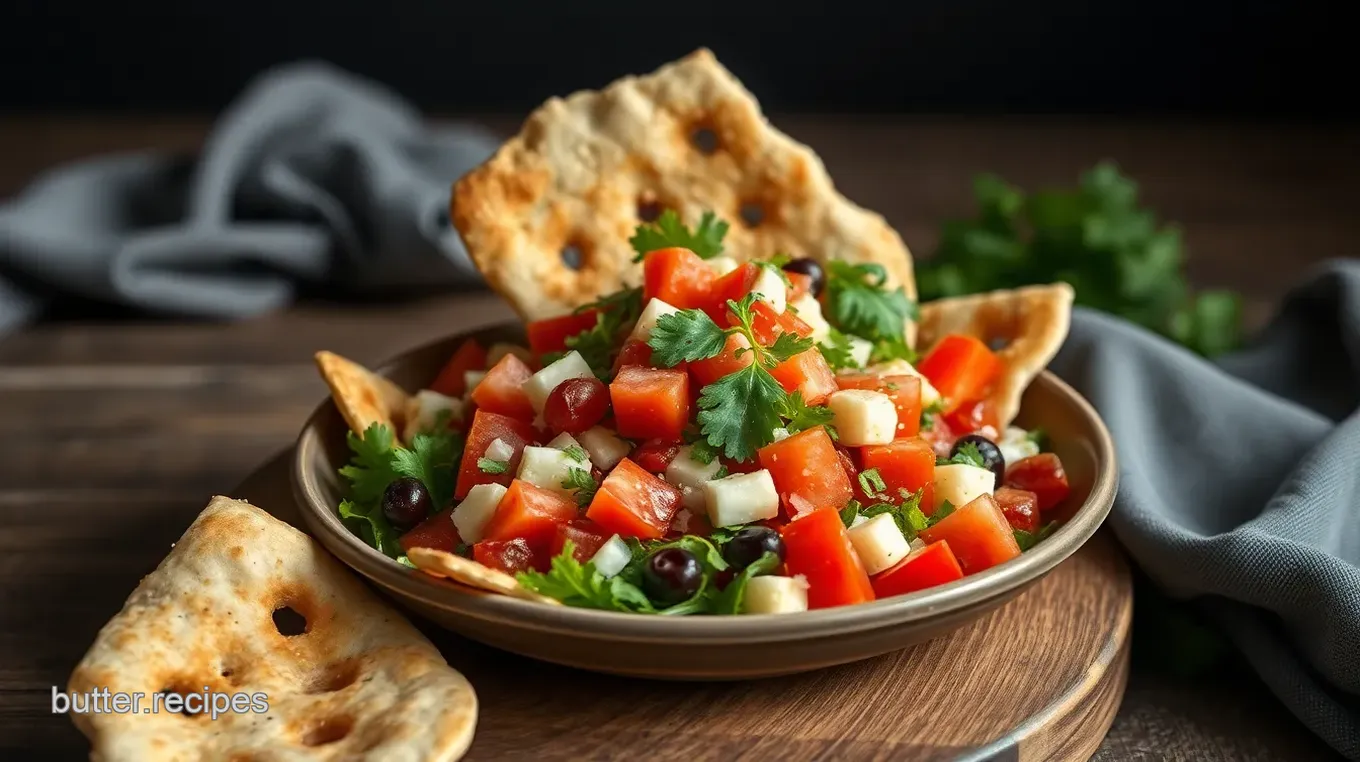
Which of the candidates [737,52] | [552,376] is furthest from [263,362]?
[737,52]

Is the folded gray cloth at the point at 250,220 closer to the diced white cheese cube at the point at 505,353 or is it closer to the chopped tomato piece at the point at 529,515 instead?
the diced white cheese cube at the point at 505,353

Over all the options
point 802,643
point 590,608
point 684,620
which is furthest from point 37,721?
A: point 802,643

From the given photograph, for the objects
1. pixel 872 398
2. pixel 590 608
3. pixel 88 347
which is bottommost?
pixel 88 347

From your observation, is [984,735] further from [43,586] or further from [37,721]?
[43,586]

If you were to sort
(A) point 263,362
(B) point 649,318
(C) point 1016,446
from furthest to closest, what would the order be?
(A) point 263,362 → (C) point 1016,446 → (B) point 649,318

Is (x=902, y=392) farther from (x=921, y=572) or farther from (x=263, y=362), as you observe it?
(x=263, y=362)

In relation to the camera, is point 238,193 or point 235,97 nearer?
point 238,193

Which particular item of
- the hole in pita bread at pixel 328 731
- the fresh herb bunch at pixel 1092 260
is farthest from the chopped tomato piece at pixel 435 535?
the fresh herb bunch at pixel 1092 260
